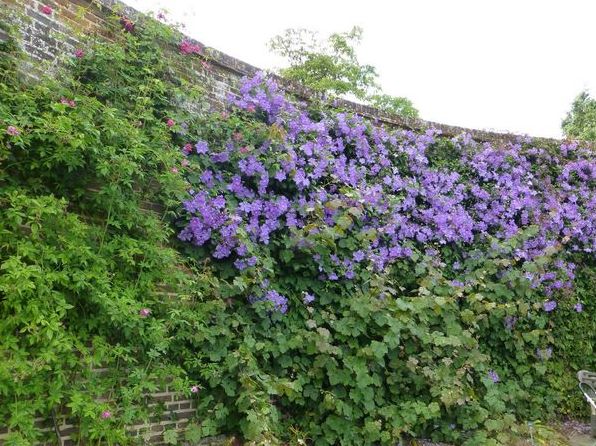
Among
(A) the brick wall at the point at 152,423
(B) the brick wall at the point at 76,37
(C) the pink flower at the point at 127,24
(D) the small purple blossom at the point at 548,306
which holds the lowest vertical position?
(A) the brick wall at the point at 152,423

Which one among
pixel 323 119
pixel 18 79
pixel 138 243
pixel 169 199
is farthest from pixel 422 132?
pixel 18 79

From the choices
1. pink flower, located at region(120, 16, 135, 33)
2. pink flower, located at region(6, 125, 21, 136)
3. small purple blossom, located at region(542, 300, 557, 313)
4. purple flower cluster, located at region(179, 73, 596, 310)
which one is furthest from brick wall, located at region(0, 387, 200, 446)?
small purple blossom, located at region(542, 300, 557, 313)

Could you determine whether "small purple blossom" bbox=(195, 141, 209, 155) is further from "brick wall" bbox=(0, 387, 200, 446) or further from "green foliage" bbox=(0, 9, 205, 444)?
"brick wall" bbox=(0, 387, 200, 446)

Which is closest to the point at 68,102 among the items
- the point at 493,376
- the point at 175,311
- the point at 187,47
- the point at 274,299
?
the point at 175,311

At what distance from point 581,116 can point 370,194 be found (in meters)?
24.8

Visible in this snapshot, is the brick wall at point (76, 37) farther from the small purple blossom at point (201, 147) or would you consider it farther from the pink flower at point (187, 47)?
the small purple blossom at point (201, 147)

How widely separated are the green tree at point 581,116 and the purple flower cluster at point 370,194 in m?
19.1

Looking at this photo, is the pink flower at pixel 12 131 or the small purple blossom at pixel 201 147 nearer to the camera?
the pink flower at pixel 12 131

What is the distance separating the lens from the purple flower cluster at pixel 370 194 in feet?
13.8

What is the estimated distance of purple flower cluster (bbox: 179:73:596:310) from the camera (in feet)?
13.8

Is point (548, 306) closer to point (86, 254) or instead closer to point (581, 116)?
point (86, 254)

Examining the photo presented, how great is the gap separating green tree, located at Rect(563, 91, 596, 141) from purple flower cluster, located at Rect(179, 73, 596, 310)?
19092mm

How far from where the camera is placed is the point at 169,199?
12.0ft

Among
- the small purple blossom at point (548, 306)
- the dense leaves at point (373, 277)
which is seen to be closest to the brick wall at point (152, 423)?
the dense leaves at point (373, 277)
